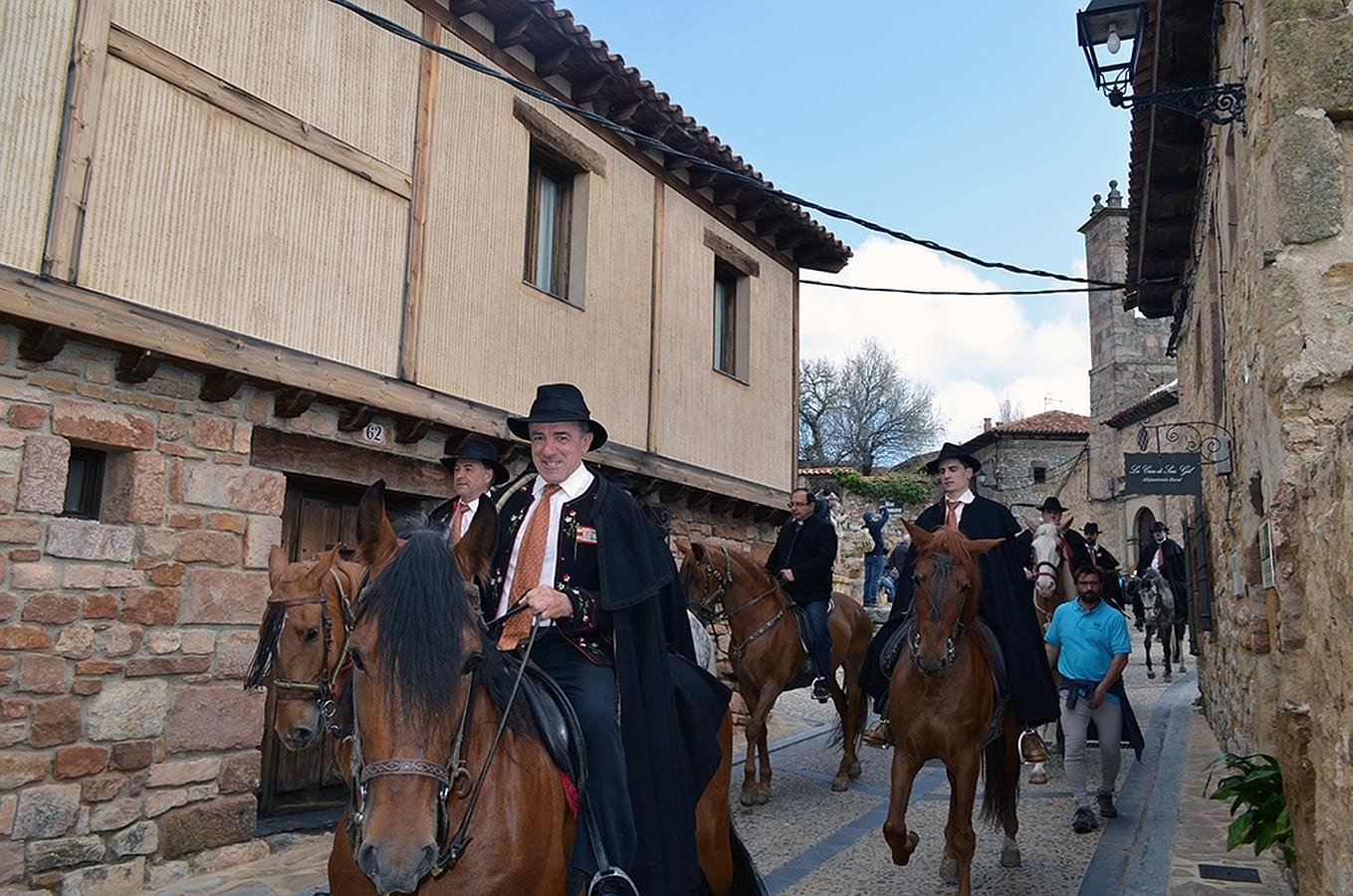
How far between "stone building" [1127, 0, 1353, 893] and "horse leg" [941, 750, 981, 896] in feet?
5.32

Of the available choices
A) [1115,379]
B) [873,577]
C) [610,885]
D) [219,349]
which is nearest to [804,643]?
[219,349]

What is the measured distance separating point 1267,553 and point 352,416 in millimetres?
6104

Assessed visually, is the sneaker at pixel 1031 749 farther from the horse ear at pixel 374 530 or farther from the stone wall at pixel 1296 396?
the horse ear at pixel 374 530

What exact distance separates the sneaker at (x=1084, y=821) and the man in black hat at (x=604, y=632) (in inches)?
174

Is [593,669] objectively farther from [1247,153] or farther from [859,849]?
[1247,153]

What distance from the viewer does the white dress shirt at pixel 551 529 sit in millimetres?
3641

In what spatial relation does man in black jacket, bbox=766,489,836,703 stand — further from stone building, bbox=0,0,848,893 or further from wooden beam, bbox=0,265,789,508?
wooden beam, bbox=0,265,789,508

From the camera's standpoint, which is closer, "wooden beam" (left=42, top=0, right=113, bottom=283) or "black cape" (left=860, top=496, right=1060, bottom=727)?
"wooden beam" (left=42, top=0, right=113, bottom=283)

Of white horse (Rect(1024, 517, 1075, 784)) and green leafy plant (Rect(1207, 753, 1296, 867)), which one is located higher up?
white horse (Rect(1024, 517, 1075, 784))

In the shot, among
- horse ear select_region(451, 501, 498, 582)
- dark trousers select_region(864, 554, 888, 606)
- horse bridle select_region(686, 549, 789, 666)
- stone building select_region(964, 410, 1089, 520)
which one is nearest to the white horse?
horse bridle select_region(686, 549, 789, 666)

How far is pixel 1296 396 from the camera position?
4.80m

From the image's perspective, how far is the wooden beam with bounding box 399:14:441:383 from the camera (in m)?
8.08

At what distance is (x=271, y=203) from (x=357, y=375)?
1355 millimetres

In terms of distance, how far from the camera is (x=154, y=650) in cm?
632
